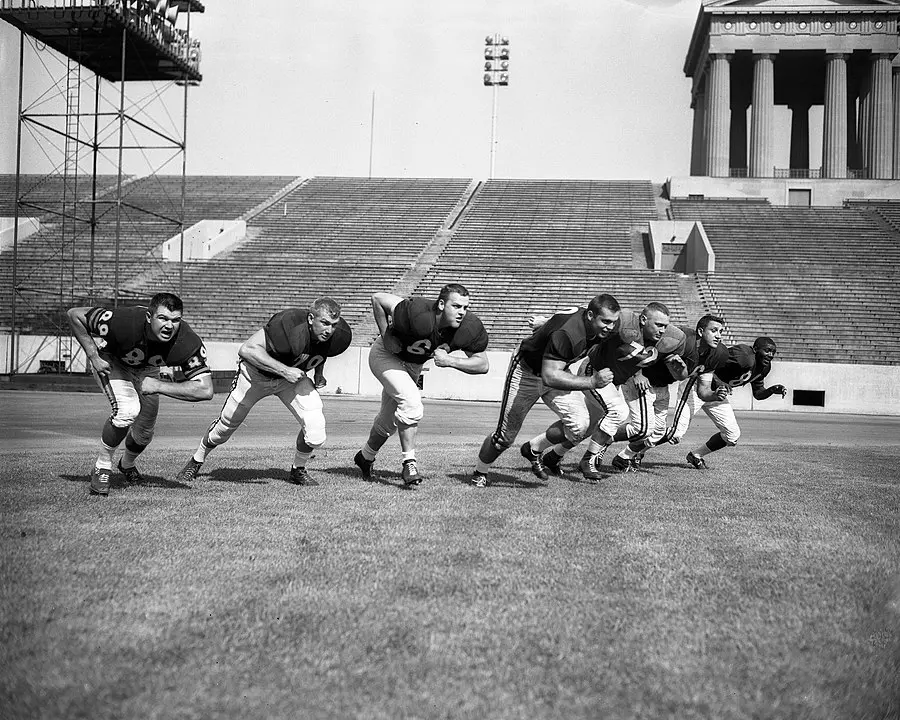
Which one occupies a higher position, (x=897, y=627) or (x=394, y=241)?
(x=394, y=241)

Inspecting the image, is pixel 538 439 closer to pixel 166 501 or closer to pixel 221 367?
pixel 166 501

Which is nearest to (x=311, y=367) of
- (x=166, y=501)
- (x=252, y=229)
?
(x=166, y=501)

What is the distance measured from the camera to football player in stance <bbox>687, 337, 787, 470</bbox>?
36.0ft

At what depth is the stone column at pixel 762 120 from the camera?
48.3 metres

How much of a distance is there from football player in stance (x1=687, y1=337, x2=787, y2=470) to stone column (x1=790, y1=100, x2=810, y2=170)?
158ft

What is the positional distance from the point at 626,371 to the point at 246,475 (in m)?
4.23

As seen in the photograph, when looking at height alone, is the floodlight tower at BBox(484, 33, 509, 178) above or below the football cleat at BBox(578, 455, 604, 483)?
above

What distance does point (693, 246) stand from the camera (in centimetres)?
3794

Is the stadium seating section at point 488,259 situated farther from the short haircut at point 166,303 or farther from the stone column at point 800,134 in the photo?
the short haircut at point 166,303

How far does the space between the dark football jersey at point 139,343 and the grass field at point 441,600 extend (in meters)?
1.09

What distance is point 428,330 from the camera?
318 inches

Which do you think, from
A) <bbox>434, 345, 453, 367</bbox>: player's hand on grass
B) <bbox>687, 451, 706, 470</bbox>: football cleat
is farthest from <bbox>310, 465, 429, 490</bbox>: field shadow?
<bbox>687, 451, 706, 470</bbox>: football cleat

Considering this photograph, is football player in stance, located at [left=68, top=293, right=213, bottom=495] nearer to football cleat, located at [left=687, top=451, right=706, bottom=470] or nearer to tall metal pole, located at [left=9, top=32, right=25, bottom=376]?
football cleat, located at [left=687, top=451, right=706, bottom=470]

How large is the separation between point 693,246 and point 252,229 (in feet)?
66.2
